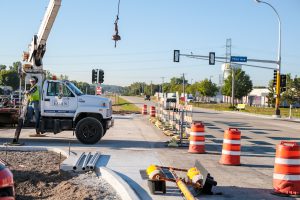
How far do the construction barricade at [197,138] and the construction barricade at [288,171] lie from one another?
5730 millimetres

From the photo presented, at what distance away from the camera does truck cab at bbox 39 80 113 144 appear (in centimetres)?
1755

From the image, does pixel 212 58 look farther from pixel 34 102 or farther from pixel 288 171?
pixel 288 171

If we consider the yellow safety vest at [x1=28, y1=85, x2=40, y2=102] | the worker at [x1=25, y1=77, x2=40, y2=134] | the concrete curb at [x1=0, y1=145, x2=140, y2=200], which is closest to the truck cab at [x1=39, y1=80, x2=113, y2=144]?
the worker at [x1=25, y1=77, x2=40, y2=134]

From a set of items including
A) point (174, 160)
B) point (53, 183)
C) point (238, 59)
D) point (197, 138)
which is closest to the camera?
point (53, 183)

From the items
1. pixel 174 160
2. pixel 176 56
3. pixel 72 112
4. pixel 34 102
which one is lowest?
pixel 174 160

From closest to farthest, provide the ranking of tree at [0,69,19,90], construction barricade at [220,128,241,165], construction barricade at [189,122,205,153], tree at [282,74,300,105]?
construction barricade at [220,128,241,165] → construction barricade at [189,122,205,153] → tree at [282,74,300,105] → tree at [0,69,19,90]

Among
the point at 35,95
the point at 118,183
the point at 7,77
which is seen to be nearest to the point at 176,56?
the point at 35,95

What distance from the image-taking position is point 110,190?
9.19 m

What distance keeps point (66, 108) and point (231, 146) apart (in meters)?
7.16

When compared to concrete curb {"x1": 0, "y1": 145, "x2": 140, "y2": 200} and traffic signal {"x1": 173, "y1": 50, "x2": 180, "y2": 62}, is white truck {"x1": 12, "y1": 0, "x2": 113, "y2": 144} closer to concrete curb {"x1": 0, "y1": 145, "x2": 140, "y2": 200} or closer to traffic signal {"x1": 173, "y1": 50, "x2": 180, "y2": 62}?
concrete curb {"x1": 0, "y1": 145, "x2": 140, "y2": 200}

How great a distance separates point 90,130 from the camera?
56.7 feet

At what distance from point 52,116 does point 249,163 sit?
25.0 feet

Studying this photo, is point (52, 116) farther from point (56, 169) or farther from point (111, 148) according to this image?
point (56, 169)

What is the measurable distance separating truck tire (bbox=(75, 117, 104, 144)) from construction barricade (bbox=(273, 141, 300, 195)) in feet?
29.5
